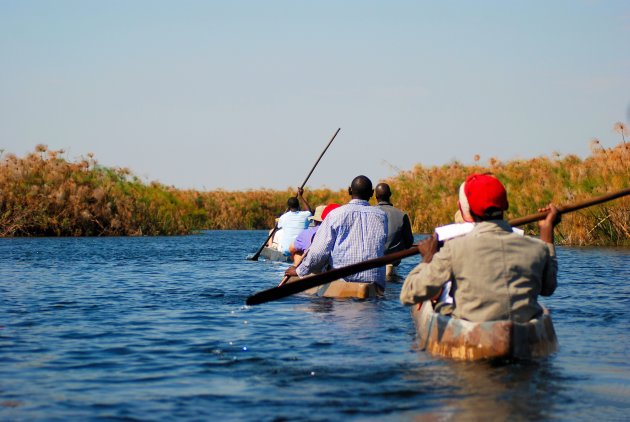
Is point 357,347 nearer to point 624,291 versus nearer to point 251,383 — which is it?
point 251,383

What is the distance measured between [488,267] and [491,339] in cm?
56

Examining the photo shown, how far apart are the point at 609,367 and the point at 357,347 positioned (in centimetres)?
225

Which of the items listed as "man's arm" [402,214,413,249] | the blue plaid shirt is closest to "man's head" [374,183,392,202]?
"man's arm" [402,214,413,249]

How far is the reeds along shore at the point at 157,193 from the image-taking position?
28.4 m

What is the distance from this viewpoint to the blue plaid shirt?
11.8 meters

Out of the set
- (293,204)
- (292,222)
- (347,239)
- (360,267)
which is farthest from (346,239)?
(293,204)

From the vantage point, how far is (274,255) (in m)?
22.6

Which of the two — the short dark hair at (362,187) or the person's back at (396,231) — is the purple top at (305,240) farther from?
the short dark hair at (362,187)

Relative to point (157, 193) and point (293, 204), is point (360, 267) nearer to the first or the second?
point (293, 204)

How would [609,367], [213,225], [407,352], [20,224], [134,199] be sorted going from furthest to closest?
[213,225]
[134,199]
[20,224]
[407,352]
[609,367]

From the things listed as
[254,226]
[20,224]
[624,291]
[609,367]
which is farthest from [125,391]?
[254,226]

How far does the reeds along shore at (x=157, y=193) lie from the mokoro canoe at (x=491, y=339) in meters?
18.2

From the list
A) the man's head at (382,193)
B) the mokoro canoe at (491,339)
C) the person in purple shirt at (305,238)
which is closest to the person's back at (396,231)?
the man's head at (382,193)

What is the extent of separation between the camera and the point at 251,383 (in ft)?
23.8
